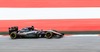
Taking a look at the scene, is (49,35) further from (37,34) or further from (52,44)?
(52,44)

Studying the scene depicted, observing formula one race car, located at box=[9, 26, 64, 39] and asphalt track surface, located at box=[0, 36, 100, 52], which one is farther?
formula one race car, located at box=[9, 26, 64, 39]

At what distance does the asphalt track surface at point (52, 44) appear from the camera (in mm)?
15773

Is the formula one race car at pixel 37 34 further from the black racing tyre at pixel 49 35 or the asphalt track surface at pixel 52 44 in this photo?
the asphalt track surface at pixel 52 44

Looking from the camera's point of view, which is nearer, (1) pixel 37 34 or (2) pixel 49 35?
(2) pixel 49 35

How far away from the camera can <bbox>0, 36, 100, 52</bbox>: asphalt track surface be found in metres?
15.8

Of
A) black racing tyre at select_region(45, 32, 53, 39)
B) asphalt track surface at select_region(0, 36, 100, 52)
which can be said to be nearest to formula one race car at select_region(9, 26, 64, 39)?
black racing tyre at select_region(45, 32, 53, 39)

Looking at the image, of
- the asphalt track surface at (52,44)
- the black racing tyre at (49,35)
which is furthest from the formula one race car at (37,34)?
the asphalt track surface at (52,44)

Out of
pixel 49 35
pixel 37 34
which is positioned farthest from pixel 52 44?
pixel 37 34

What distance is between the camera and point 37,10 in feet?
79.9

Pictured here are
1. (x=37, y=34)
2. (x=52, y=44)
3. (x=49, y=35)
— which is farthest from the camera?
(x=37, y=34)

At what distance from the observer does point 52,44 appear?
17.3 m

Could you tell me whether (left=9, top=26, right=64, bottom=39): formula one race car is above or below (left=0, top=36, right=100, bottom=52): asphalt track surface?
above

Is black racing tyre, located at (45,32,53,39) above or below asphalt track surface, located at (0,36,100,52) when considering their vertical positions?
above

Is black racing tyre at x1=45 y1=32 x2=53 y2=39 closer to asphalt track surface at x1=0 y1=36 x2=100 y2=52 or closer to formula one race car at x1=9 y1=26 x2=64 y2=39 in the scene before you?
formula one race car at x1=9 y1=26 x2=64 y2=39
